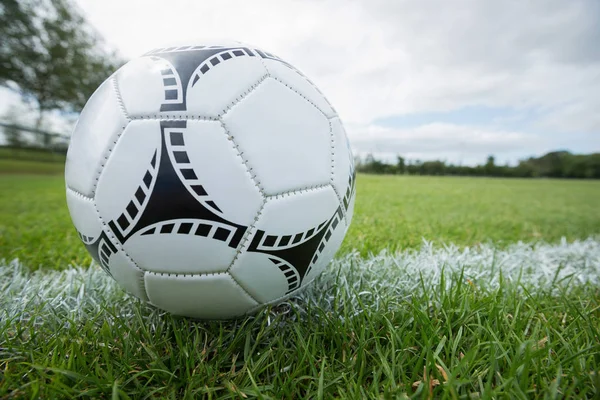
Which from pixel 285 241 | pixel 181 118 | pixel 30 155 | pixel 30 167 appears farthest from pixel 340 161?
pixel 30 155

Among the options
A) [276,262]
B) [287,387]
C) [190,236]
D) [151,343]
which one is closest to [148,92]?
[190,236]

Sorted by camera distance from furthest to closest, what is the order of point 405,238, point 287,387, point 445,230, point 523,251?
point 445,230 < point 405,238 < point 523,251 < point 287,387

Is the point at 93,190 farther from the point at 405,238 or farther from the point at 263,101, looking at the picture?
the point at 405,238

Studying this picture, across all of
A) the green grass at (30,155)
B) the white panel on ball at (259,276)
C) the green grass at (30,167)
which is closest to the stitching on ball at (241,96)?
the white panel on ball at (259,276)

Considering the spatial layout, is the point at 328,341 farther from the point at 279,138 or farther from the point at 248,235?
the point at 279,138

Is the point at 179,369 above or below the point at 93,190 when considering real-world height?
below

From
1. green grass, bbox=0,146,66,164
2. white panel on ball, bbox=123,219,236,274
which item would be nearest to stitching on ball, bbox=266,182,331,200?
white panel on ball, bbox=123,219,236,274

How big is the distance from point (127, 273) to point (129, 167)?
17.4 inches

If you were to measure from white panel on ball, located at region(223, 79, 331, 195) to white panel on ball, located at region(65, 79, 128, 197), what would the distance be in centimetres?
45

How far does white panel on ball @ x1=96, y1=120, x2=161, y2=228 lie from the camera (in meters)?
1.21

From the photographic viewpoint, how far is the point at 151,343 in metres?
1.41

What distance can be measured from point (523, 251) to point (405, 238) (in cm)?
98

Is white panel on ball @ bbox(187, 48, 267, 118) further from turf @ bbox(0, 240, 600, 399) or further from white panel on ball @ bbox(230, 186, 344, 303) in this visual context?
turf @ bbox(0, 240, 600, 399)

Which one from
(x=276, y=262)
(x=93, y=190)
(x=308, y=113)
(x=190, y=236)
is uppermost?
(x=308, y=113)
